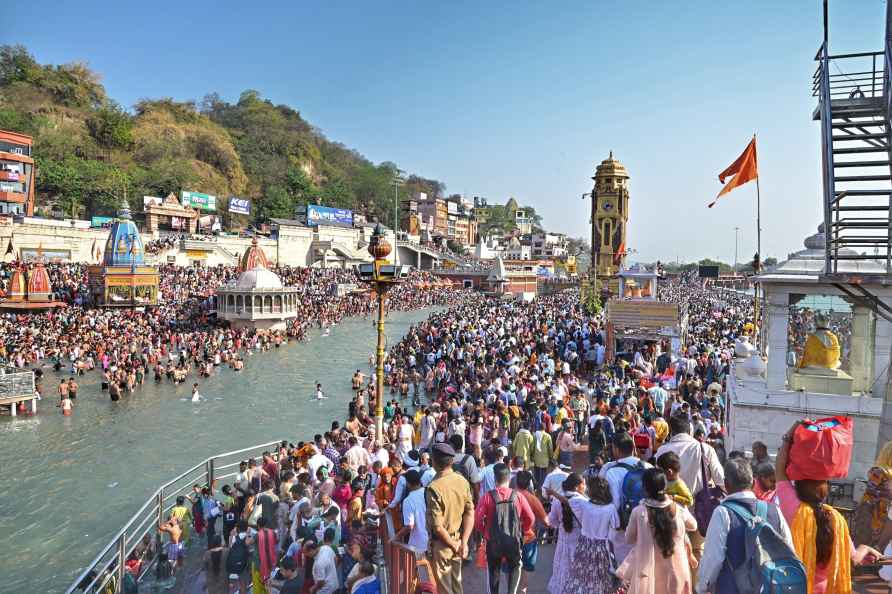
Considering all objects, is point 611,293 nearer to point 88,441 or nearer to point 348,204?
point 88,441

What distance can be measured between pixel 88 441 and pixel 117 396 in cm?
429

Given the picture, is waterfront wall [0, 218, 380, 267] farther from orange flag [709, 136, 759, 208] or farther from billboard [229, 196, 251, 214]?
orange flag [709, 136, 759, 208]

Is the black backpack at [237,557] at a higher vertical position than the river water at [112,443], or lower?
higher

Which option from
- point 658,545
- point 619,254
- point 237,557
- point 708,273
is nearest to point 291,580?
point 237,557

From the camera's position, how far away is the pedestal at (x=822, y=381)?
8359 mm

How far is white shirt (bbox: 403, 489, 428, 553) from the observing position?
448 cm

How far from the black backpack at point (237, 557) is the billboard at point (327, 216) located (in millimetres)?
65192

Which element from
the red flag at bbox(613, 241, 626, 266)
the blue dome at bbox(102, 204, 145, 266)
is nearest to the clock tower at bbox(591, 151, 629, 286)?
the red flag at bbox(613, 241, 626, 266)

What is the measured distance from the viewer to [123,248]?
34.5m

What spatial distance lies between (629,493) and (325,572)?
275cm

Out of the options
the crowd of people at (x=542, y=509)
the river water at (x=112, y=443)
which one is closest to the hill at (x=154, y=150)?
the river water at (x=112, y=443)

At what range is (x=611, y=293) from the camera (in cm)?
3938

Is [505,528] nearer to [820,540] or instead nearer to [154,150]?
[820,540]

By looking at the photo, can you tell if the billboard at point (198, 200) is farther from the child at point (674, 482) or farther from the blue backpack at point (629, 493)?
the child at point (674, 482)
